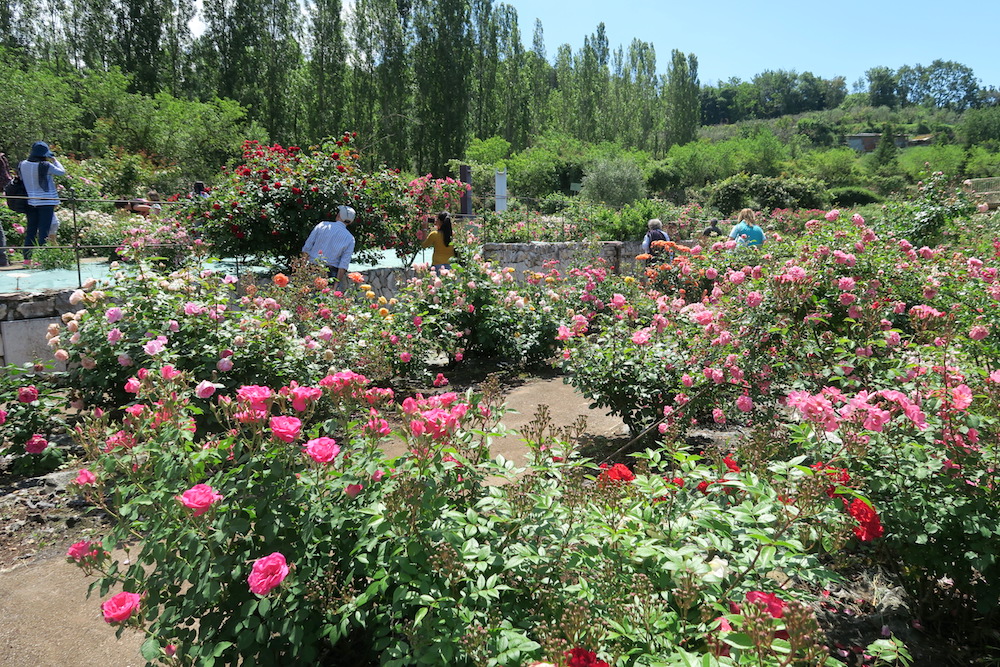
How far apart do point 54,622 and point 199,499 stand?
1.67 metres

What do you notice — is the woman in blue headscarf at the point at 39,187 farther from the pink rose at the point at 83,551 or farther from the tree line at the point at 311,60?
the tree line at the point at 311,60

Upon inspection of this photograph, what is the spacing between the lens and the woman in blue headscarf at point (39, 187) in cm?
791

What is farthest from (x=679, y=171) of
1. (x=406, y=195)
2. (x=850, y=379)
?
(x=850, y=379)

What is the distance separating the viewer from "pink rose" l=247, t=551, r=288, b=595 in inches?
52.9

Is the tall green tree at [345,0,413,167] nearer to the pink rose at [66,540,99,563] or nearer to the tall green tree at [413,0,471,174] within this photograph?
the tall green tree at [413,0,471,174]

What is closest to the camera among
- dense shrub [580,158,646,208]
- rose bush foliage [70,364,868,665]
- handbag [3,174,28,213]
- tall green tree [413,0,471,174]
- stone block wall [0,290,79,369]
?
rose bush foliage [70,364,868,665]

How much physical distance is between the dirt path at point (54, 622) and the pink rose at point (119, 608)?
93cm

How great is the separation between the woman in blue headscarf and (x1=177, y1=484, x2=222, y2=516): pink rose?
26.0 ft

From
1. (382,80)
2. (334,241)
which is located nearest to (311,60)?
(382,80)

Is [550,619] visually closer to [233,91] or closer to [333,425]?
[333,425]

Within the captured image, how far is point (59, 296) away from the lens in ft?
19.2

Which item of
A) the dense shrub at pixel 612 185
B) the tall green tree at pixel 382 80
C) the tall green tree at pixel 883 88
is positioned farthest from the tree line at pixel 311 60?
the tall green tree at pixel 883 88

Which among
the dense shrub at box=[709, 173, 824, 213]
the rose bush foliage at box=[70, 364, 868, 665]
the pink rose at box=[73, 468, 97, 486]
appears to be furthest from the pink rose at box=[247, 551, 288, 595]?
the dense shrub at box=[709, 173, 824, 213]

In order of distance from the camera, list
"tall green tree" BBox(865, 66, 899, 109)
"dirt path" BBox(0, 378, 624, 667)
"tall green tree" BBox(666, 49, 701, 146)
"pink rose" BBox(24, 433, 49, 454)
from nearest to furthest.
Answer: "dirt path" BBox(0, 378, 624, 667)
"pink rose" BBox(24, 433, 49, 454)
"tall green tree" BBox(666, 49, 701, 146)
"tall green tree" BBox(865, 66, 899, 109)
